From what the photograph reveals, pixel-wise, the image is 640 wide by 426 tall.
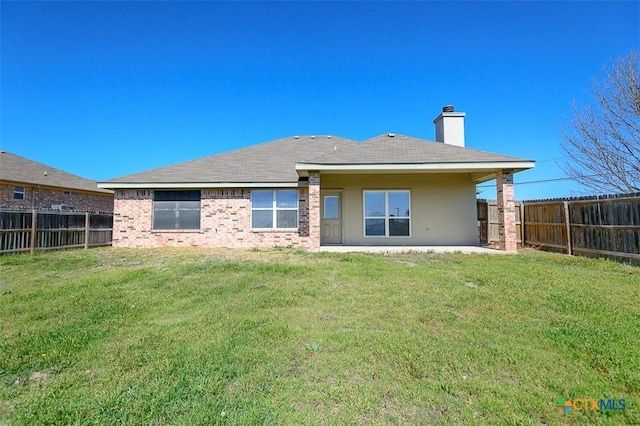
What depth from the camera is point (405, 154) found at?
11383mm

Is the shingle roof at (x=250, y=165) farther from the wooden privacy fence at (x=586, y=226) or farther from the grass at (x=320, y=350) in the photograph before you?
the wooden privacy fence at (x=586, y=226)

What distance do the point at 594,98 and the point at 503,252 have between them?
9.34m

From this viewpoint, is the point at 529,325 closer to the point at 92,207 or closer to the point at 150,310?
the point at 150,310

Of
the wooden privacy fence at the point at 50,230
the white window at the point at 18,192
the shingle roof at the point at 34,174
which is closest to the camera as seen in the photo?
the wooden privacy fence at the point at 50,230

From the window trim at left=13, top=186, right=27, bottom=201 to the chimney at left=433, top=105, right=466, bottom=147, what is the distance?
906 inches

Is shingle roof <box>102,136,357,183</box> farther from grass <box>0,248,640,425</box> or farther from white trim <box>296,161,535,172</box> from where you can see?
grass <box>0,248,640,425</box>

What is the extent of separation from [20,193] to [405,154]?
21107 mm

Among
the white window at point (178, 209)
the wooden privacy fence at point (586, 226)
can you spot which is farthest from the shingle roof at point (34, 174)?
the wooden privacy fence at point (586, 226)

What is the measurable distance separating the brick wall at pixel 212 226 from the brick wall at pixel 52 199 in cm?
817

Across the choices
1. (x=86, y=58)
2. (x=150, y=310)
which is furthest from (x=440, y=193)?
(x=86, y=58)

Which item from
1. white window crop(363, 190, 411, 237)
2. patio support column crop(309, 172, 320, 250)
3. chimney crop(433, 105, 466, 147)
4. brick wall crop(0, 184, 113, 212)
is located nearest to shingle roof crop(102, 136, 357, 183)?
patio support column crop(309, 172, 320, 250)

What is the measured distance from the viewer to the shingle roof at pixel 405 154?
1068cm

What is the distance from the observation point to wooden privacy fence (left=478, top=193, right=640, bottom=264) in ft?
26.7

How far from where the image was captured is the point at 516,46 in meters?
12.9
